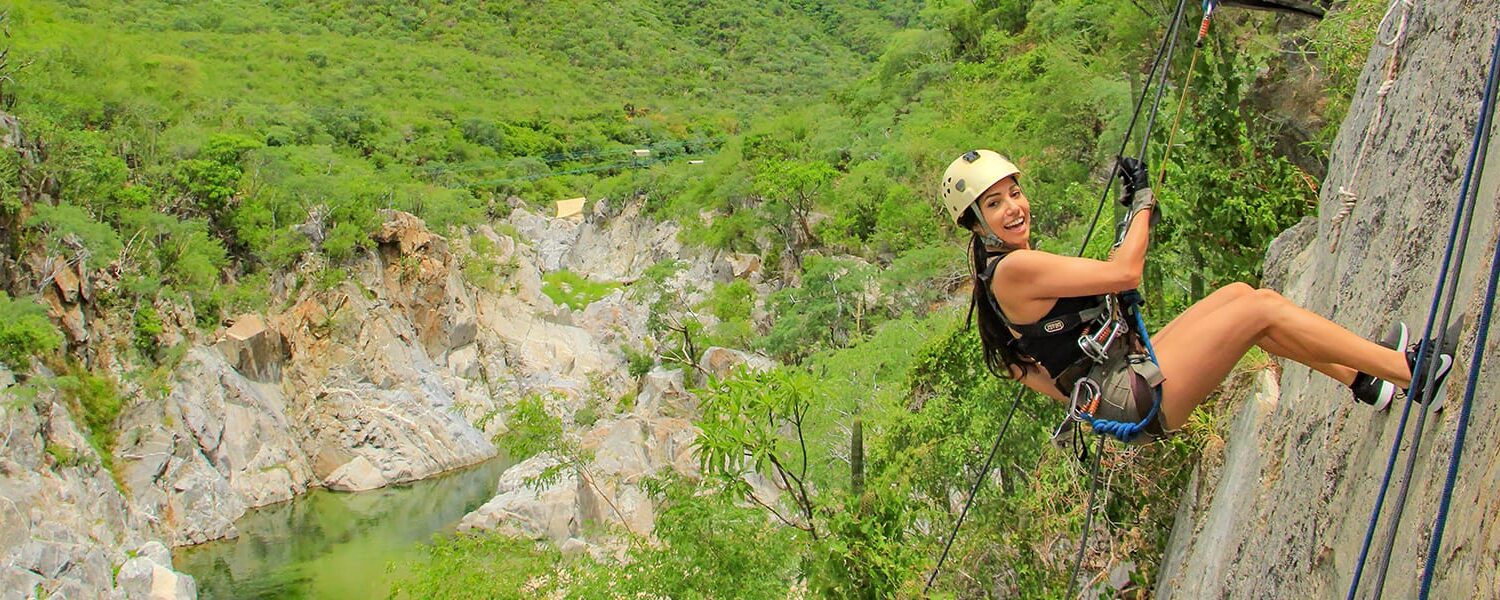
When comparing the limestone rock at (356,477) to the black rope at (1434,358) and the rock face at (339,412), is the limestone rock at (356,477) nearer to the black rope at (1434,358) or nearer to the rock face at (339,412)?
the rock face at (339,412)

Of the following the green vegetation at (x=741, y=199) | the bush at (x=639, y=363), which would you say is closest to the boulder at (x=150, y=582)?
the green vegetation at (x=741, y=199)

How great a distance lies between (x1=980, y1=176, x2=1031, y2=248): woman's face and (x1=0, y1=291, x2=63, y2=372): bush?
75.9ft

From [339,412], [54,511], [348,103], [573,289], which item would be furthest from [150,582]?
[348,103]

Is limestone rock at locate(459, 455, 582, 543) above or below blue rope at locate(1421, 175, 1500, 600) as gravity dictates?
below

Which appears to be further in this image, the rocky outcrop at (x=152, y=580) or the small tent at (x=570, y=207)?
the small tent at (x=570, y=207)

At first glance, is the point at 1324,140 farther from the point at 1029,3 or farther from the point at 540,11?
the point at 540,11

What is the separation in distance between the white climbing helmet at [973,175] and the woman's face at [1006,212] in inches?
1.3

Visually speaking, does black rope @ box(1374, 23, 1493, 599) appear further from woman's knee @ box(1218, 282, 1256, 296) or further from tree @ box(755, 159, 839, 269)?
tree @ box(755, 159, 839, 269)

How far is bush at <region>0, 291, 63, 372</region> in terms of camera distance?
20406mm

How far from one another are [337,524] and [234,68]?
44218 mm

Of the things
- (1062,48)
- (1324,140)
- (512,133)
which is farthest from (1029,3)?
(512,133)

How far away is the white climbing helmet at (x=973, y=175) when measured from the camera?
12.0 ft

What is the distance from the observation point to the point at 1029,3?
3550 centimetres

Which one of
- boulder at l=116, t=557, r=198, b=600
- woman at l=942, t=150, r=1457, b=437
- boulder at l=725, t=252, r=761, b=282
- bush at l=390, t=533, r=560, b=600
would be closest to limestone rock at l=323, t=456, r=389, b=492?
boulder at l=116, t=557, r=198, b=600
